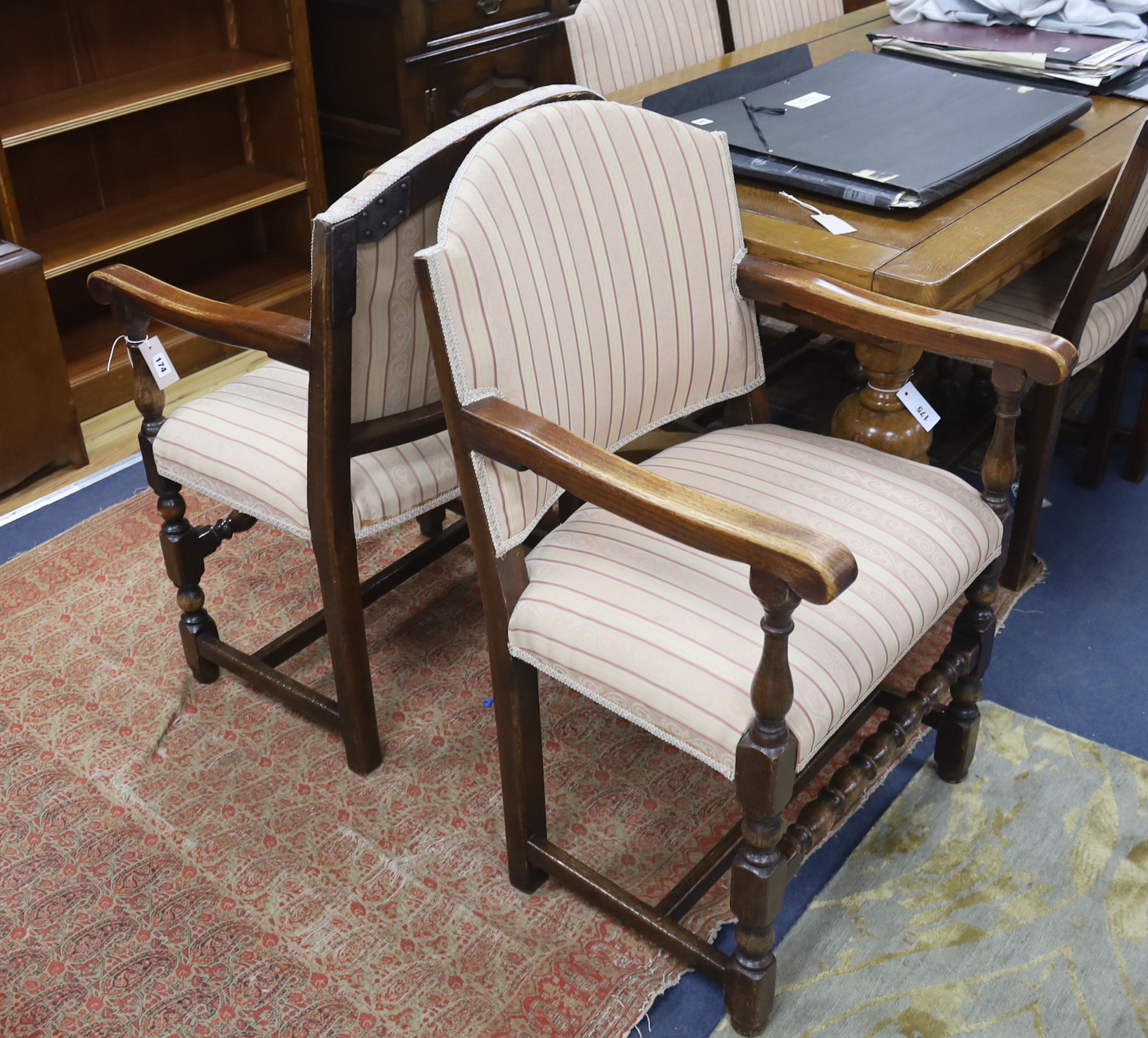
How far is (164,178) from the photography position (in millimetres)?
3074

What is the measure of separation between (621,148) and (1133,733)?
1216 millimetres

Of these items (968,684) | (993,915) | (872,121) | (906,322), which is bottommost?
(993,915)

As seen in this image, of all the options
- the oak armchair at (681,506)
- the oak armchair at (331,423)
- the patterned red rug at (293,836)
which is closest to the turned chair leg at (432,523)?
the patterned red rug at (293,836)

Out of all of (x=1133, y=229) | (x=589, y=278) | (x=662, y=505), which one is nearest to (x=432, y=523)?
(x=589, y=278)

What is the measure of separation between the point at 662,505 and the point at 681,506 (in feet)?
0.06

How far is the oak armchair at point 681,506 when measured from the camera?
1.23 m

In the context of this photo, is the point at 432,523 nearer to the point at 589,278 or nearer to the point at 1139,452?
the point at 589,278

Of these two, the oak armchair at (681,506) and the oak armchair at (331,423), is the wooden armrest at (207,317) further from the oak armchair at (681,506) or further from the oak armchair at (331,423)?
the oak armchair at (681,506)

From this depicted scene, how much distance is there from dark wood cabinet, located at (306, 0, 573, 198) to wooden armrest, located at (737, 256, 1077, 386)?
1698 mm

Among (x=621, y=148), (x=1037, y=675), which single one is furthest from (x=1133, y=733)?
(x=621, y=148)

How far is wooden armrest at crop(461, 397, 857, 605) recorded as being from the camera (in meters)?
1.09

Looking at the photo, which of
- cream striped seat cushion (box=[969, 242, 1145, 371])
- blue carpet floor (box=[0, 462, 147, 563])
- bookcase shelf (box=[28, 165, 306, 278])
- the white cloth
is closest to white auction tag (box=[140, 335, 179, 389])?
blue carpet floor (box=[0, 462, 147, 563])

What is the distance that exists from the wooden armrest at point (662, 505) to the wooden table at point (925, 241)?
1.63ft

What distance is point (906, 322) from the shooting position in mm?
1483
